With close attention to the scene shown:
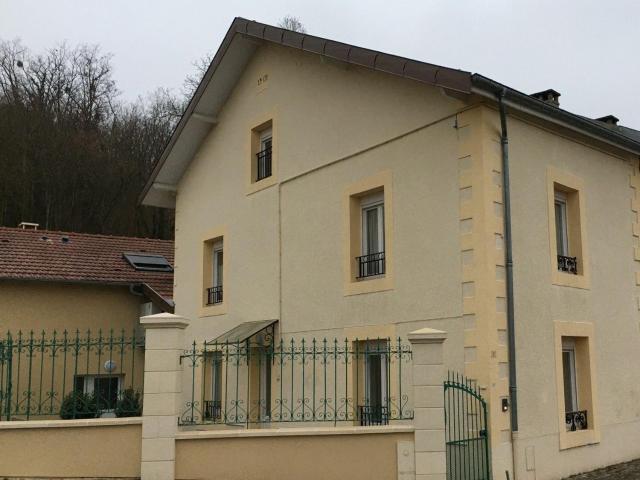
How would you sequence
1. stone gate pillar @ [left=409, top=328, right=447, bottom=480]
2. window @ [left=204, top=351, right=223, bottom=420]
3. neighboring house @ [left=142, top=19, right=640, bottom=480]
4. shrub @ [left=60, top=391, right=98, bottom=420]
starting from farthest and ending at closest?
window @ [left=204, top=351, right=223, bottom=420] → neighboring house @ [left=142, top=19, right=640, bottom=480] → shrub @ [left=60, top=391, right=98, bottom=420] → stone gate pillar @ [left=409, top=328, right=447, bottom=480]

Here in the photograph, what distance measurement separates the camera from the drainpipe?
8.98 m

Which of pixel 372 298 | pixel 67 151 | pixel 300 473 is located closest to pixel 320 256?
pixel 372 298

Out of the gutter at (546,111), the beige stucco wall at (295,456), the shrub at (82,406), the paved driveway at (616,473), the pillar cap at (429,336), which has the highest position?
the gutter at (546,111)

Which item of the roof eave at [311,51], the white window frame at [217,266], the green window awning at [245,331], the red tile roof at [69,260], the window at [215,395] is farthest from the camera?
the red tile roof at [69,260]

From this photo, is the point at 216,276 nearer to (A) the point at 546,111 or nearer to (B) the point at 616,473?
(A) the point at 546,111

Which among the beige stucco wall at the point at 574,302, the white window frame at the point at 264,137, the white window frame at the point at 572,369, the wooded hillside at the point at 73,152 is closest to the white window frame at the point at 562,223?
the beige stucco wall at the point at 574,302

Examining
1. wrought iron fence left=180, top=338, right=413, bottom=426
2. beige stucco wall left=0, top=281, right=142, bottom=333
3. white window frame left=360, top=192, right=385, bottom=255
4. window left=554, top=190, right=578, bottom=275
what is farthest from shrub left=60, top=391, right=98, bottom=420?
beige stucco wall left=0, top=281, right=142, bottom=333

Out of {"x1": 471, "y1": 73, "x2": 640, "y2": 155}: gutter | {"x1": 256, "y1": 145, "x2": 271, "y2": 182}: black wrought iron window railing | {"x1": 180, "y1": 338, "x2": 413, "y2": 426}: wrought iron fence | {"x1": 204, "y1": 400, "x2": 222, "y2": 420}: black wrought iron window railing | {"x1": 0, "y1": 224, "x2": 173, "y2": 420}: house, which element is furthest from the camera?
{"x1": 0, "y1": 224, "x2": 173, "y2": 420}: house

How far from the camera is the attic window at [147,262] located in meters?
18.7

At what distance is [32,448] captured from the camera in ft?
25.6

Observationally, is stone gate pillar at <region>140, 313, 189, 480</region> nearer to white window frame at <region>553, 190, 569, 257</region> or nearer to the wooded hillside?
white window frame at <region>553, 190, 569, 257</region>

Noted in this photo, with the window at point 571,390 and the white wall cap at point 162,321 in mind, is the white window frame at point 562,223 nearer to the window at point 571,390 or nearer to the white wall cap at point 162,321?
the window at point 571,390

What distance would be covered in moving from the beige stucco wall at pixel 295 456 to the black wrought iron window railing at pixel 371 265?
324cm

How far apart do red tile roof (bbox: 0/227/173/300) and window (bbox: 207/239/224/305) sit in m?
2.73
